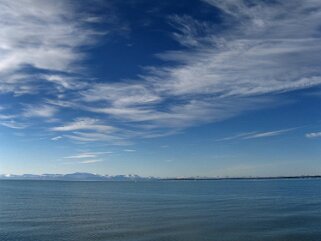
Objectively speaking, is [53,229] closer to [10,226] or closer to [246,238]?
[10,226]

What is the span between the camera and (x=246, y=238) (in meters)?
60.2

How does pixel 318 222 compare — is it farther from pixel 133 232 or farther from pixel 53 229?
pixel 53 229

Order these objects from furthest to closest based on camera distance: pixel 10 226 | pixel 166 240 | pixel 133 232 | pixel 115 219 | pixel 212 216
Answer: pixel 212 216 → pixel 115 219 → pixel 10 226 → pixel 133 232 → pixel 166 240

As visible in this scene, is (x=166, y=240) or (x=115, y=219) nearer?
(x=166, y=240)

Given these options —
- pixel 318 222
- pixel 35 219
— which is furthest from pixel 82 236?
pixel 318 222

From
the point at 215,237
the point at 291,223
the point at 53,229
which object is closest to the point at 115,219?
the point at 53,229

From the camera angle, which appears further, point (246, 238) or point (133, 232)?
point (133, 232)

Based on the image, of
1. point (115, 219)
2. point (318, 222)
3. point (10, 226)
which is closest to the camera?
point (10, 226)

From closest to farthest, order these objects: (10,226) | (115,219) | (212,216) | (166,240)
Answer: (166,240), (10,226), (115,219), (212,216)

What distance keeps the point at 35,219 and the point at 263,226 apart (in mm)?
51139

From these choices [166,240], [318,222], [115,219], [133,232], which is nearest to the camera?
[166,240]

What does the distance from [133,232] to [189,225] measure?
13.4 m

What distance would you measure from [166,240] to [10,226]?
33.7m

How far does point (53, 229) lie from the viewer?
68.7m
